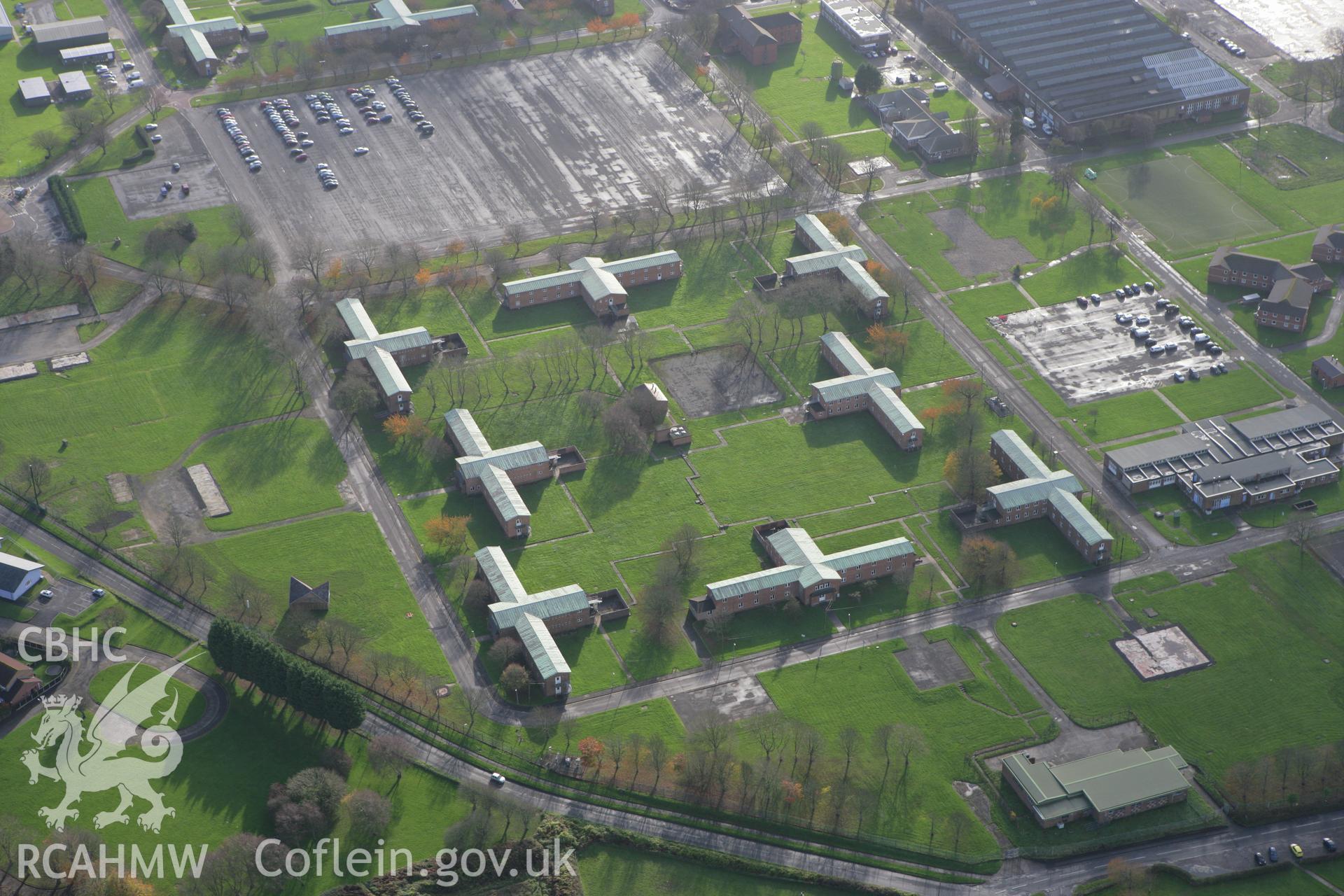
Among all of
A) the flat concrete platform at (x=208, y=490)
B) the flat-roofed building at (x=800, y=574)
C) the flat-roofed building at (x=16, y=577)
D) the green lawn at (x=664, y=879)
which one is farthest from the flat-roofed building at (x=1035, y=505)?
the flat-roofed building at (x=16, y=577)

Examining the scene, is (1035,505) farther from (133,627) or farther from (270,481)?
(133,627)

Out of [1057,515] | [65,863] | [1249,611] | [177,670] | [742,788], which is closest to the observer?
[65,863]

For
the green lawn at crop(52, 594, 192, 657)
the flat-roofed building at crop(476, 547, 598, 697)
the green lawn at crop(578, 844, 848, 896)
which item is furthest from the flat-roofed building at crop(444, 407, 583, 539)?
the green lawn at crop(578, 844, 848, 896)

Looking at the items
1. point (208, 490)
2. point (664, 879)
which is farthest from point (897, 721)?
point (208, 490)

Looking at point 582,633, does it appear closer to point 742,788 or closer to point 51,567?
point 742,788

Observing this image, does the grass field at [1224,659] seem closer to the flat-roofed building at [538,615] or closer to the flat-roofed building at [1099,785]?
the flat-roofed building at [1099,785]

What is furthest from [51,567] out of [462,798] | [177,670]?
[462,798]
